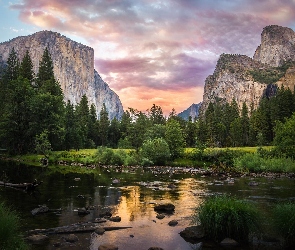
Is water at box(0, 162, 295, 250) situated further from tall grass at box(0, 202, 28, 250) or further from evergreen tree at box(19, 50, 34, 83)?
evergreen tree at box(19, 50, 34, 83)

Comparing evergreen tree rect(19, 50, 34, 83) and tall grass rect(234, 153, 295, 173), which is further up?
evergreen tree rect(19, 50, 34, 83)

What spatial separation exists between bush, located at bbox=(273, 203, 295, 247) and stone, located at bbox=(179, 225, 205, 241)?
3396mm

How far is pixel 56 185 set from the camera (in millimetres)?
30719

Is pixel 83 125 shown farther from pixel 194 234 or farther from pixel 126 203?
pixel 194 234

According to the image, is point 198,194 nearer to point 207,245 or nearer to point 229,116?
point 207,245

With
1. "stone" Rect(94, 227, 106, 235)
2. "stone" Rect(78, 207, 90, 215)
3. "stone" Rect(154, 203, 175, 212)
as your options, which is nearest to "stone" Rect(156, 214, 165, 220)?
"stone" Rect(154, 203, 175, 212)

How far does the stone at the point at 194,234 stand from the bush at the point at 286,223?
3.40m

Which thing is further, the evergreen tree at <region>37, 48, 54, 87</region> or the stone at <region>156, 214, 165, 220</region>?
the evergreen tree at <region>37, 48, 54, 87</region>

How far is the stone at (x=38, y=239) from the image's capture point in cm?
1372

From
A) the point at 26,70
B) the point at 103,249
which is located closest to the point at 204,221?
the point at 103,249

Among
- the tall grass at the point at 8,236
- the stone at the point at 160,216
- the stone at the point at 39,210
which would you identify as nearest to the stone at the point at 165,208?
the stone at the point at 160,216

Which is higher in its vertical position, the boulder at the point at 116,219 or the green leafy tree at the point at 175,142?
the green leafy tree at the point at 175,142

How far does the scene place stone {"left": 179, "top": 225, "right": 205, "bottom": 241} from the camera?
14.9 metres

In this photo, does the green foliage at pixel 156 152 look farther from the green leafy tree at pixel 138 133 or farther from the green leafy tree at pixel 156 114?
the green leafy tree at pixel 156 114
